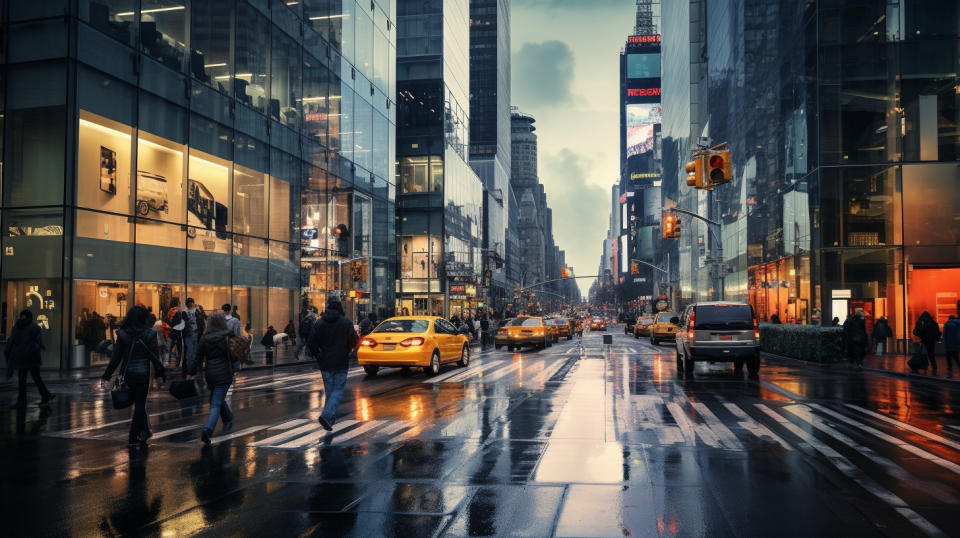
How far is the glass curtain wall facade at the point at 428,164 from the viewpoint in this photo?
70812mm

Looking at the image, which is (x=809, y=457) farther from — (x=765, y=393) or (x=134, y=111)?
(x=134, y=111)

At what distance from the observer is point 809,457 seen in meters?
8.40

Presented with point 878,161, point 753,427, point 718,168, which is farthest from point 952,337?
point 878,161

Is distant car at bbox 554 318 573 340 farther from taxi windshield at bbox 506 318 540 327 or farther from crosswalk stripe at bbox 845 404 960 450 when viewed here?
crosswalk stripe at bbox 845 404 960 450

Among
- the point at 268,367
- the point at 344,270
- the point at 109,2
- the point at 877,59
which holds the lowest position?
the point at 268,367

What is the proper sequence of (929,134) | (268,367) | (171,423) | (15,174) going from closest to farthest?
1. (171,423)
2. (15,174)
3. (268,367)
4. (929,134)

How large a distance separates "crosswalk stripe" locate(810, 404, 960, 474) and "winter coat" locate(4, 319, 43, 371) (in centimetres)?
1455

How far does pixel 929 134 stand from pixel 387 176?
32.0 m

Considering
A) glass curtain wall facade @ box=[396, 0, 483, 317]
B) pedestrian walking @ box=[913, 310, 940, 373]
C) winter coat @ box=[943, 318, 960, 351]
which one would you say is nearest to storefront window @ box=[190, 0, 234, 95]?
pedestrian walking @ box=[913, 310, 940, 373]

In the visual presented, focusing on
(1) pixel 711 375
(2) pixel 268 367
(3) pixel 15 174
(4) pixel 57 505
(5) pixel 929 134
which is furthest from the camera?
(5) pixel 929 134

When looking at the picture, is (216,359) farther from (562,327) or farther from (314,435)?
(562,327)

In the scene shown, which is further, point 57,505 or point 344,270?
point 344,270

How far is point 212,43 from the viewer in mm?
28797

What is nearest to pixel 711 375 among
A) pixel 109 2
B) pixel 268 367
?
pixel 268 367
